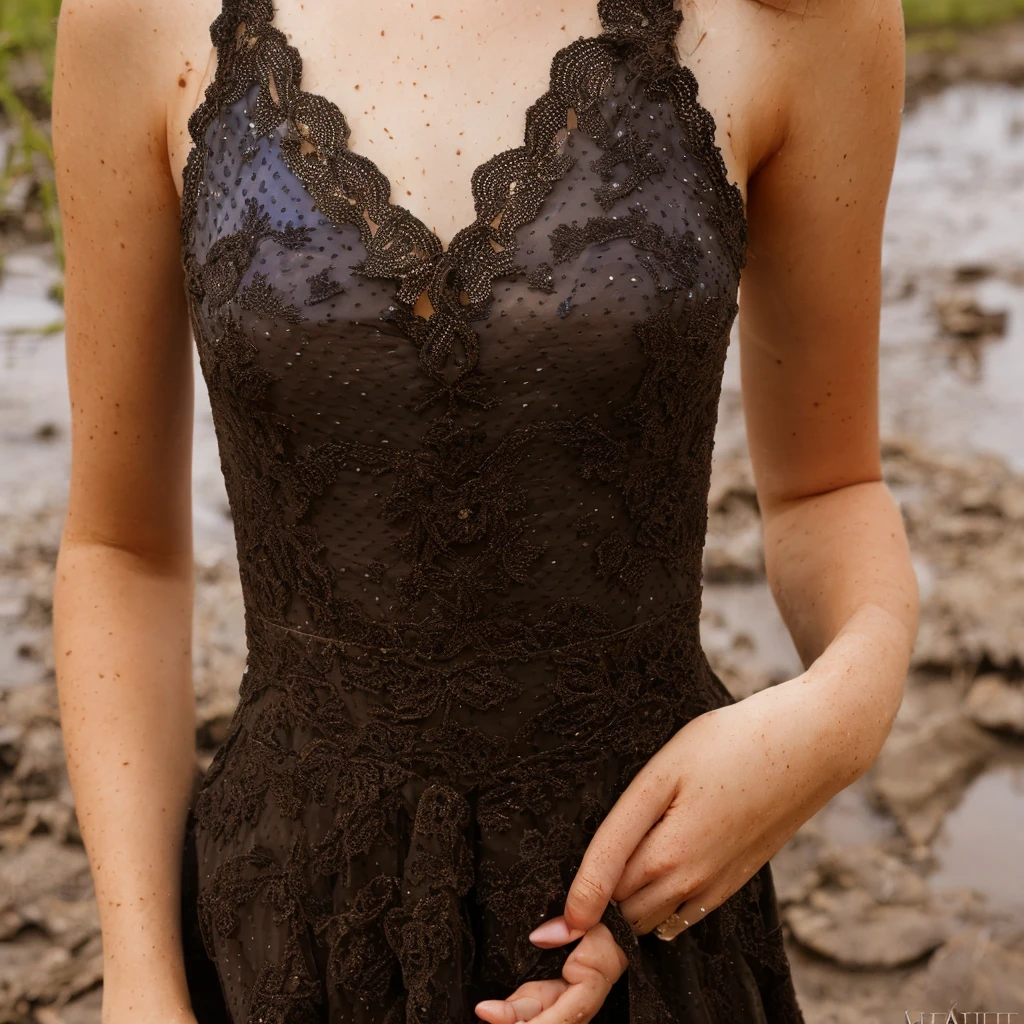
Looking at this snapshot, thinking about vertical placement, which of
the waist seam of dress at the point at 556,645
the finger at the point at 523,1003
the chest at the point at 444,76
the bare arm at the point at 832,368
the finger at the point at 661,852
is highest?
the chest at the point at 444,76

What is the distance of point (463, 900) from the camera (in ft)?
4.17

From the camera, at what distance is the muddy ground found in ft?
10.5

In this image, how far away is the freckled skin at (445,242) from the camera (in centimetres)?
119

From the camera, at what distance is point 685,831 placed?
116cm

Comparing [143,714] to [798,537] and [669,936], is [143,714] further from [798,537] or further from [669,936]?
[798,537]

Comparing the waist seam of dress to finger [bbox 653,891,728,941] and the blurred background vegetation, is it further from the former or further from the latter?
the blurred background vegetation

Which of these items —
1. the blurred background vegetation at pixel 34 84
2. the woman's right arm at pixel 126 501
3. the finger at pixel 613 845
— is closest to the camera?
the finger at pixel 613 845

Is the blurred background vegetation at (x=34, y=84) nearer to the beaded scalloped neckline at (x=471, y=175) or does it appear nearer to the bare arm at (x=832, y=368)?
the beaded scalloped neckline at (x=471, y=175)

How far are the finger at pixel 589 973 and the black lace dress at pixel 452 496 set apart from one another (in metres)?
0.02

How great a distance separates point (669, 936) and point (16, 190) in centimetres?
823

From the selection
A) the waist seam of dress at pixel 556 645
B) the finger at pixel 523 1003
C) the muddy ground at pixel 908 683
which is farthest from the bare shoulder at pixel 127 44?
the muddy ground at pixel 908 683

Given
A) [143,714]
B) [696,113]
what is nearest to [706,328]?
[696,113]

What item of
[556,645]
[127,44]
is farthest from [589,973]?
[127,44]

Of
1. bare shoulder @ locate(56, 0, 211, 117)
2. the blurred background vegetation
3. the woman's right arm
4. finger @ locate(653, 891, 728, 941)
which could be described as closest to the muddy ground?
the blurred background vegetation
